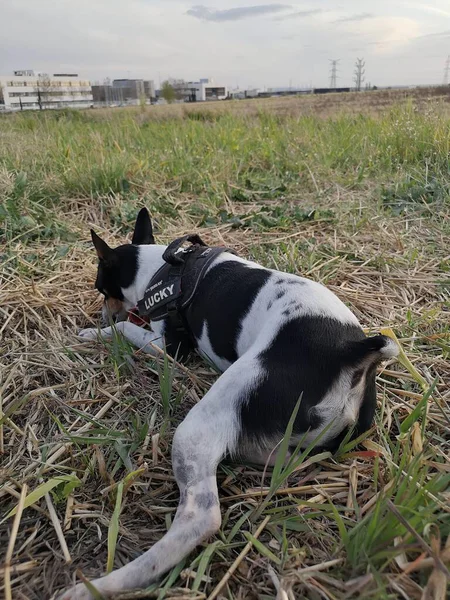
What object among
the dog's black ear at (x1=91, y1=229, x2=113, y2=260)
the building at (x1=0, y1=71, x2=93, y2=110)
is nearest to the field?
the dog's black ear at (x1=91, y1=229, x2=113, y2=260)

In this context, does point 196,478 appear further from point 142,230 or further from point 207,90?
point 207,90

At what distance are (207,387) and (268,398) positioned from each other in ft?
1.97

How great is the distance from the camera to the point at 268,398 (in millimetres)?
1641

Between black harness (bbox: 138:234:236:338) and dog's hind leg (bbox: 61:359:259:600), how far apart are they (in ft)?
2.23

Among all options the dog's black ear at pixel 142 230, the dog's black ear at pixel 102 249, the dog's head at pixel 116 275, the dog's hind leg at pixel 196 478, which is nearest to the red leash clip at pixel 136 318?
the dog's head at pixel 116 275

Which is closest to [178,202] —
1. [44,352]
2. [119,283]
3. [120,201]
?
[120,201]

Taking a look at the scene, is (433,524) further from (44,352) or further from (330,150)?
(330,150)

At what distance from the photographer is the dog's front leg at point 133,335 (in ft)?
8.18

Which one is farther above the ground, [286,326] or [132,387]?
[286,326]

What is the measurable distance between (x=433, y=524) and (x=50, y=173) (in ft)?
15.8

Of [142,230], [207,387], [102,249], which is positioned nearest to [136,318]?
[102,249]

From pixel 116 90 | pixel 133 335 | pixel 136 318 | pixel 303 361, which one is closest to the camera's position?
pixel 303 361

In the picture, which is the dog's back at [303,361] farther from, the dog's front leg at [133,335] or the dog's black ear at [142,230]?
the dog's black ear at [142,230]

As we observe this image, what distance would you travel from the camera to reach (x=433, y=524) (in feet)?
4.20
